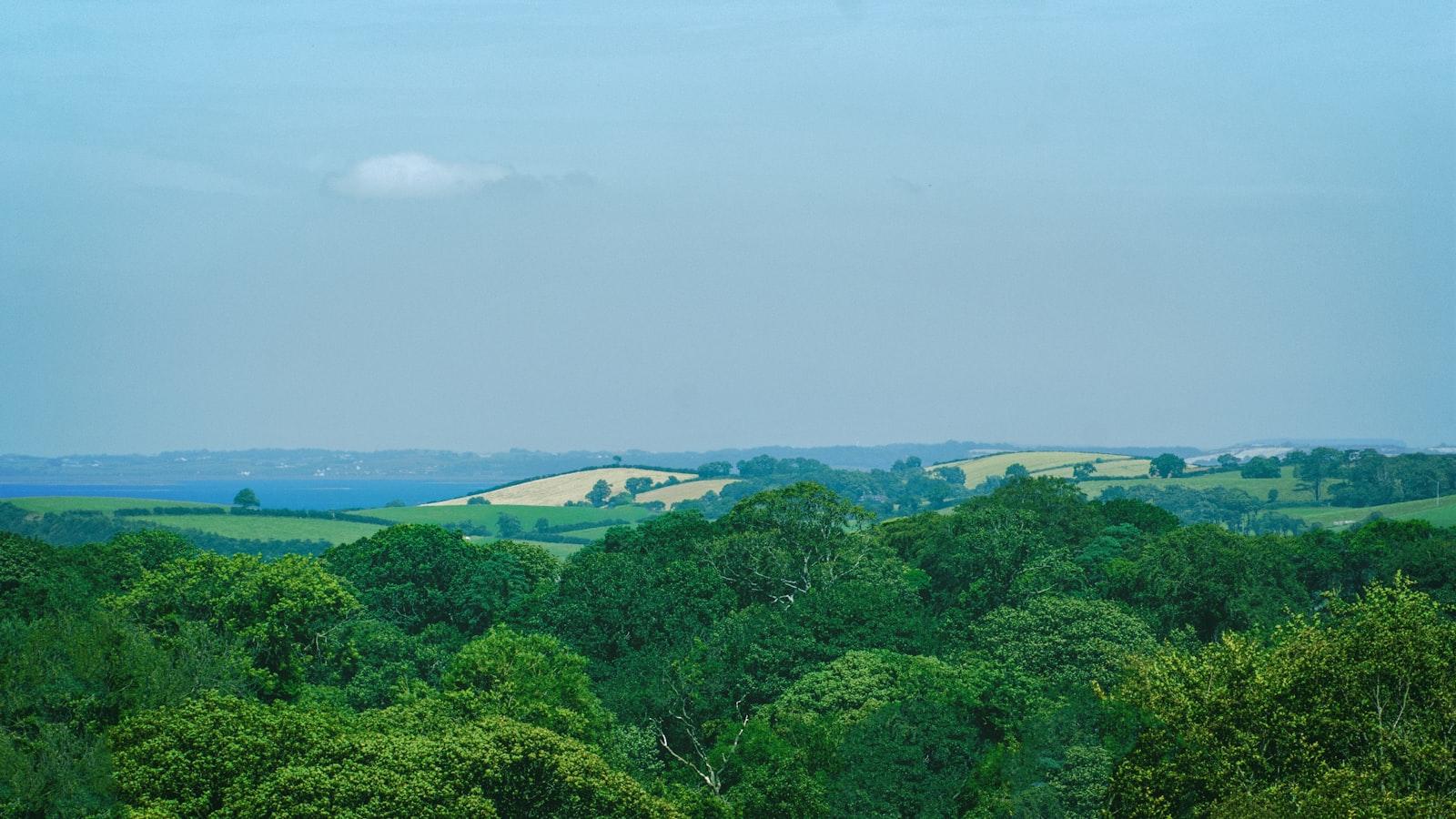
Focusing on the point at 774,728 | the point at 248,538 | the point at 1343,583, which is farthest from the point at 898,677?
the point at 248,538

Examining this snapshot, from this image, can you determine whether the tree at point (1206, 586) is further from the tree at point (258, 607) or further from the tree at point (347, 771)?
the tree at point (258, 607)

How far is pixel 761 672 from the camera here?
7900cm

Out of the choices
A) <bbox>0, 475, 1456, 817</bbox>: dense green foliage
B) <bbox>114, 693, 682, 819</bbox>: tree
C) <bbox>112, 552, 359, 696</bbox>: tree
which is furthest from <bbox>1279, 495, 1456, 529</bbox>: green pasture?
<bbox>114, 693, 682, 819</bbox>: tree

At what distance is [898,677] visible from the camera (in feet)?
238

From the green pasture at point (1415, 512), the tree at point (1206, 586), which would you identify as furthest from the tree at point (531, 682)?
the green pasture at point (1415, 512)

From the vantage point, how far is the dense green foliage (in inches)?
1877

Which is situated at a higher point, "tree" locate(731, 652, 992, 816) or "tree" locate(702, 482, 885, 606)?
"tree" locate(702, 482, 885, 606)

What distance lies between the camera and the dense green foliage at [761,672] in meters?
47.7

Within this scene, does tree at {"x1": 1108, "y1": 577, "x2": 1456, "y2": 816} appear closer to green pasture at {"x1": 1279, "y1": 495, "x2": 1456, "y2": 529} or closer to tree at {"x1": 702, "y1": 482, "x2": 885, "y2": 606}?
tree at {"x1": 702, "y1": 482, "x2": 885, "y2": 606}

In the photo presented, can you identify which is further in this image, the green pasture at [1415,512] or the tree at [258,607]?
the green pasture at [1415,512]

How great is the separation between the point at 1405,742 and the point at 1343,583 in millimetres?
60928

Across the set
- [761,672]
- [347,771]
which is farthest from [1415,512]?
[347,771]

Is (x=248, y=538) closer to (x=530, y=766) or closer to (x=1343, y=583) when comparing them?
(x=1343, y=583)

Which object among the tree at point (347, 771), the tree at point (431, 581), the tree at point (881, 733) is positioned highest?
the tree at point (431, 581)
